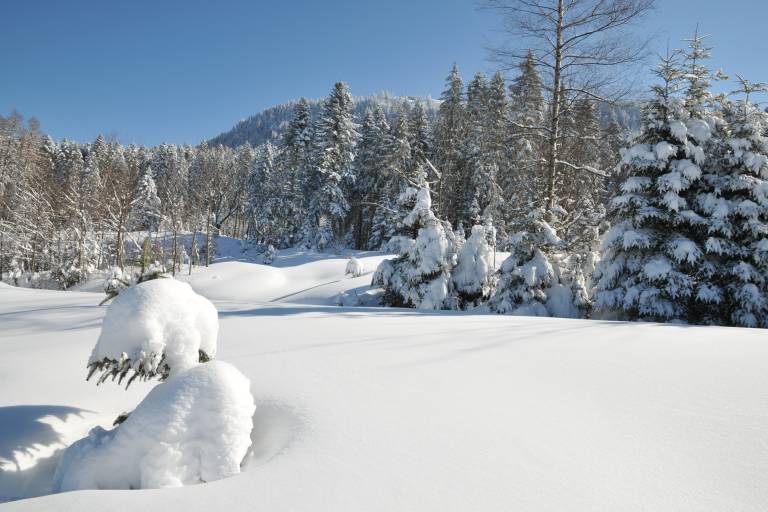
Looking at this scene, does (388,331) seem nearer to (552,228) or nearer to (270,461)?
(270,461)

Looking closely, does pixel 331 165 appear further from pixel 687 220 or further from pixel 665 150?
pixel 687 220

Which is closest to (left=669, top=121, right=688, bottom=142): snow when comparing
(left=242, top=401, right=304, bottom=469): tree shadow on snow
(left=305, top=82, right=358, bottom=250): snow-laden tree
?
(left=242, top=401, right=304, bottom=469): tree shadow on snow

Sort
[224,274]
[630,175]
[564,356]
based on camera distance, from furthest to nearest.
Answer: [224,274] → [630,175] → [564,356]

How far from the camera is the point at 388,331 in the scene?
14.8 ft

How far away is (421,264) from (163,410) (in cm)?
968

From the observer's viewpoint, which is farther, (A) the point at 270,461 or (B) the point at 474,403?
(B) the point at 474,403

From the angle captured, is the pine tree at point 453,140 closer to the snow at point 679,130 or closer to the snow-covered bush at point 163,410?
the snow at point 679,130

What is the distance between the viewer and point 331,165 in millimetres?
31391

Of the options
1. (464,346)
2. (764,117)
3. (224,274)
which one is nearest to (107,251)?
(224,274)

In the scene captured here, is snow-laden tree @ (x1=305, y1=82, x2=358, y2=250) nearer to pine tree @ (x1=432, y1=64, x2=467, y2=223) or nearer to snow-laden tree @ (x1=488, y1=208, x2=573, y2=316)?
pine tree @ (x1=432, y1=64, x2=467, y2=223)

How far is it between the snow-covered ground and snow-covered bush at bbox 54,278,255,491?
20cm

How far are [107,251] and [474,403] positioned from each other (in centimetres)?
3261

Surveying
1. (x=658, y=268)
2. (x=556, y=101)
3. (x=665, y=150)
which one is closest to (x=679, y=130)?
(x=665, y=150)

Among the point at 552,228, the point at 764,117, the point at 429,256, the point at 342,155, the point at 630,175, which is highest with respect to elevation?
the point at 342,155
